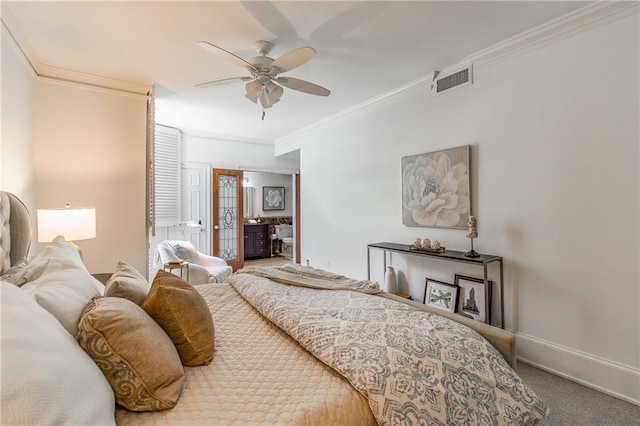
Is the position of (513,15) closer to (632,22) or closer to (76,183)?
(632,22)

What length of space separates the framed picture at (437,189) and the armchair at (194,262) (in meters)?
2.52

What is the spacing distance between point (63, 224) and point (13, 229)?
754 millimetres

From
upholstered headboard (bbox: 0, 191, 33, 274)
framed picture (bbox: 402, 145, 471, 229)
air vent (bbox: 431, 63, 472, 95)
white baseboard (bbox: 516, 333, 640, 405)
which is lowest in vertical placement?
white baseboard (bbox: 516, 333, 640, 405)

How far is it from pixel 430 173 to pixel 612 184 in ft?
4.57

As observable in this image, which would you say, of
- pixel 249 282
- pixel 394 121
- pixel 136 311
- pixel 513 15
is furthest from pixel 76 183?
pixel 513 15

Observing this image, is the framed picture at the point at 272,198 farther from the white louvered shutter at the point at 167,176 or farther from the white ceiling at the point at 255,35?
the white ceiling at the point at 255,35

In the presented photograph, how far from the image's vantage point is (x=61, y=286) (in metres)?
1.15

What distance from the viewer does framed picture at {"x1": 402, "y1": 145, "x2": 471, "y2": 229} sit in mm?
2857

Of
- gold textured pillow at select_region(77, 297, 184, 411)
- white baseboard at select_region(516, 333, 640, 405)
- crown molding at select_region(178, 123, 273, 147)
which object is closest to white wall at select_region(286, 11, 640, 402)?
white baseboard at select_region(516, 333, 640, 405)

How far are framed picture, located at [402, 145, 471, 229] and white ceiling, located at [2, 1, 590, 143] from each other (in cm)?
90

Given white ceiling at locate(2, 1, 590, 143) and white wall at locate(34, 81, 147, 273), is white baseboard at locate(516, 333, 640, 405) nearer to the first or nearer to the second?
white ceiling at locate(2, 1, 590, 143)

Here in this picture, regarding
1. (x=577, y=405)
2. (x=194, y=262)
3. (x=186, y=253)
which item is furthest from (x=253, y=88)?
(x=577, y=405)

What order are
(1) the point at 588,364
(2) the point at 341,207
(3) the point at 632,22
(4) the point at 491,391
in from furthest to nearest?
(2) the point at 341,207 → (1) the point at 588,364 → (3) the point at 632,22 → (4) the point at 491,391

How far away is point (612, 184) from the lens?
206 cm
